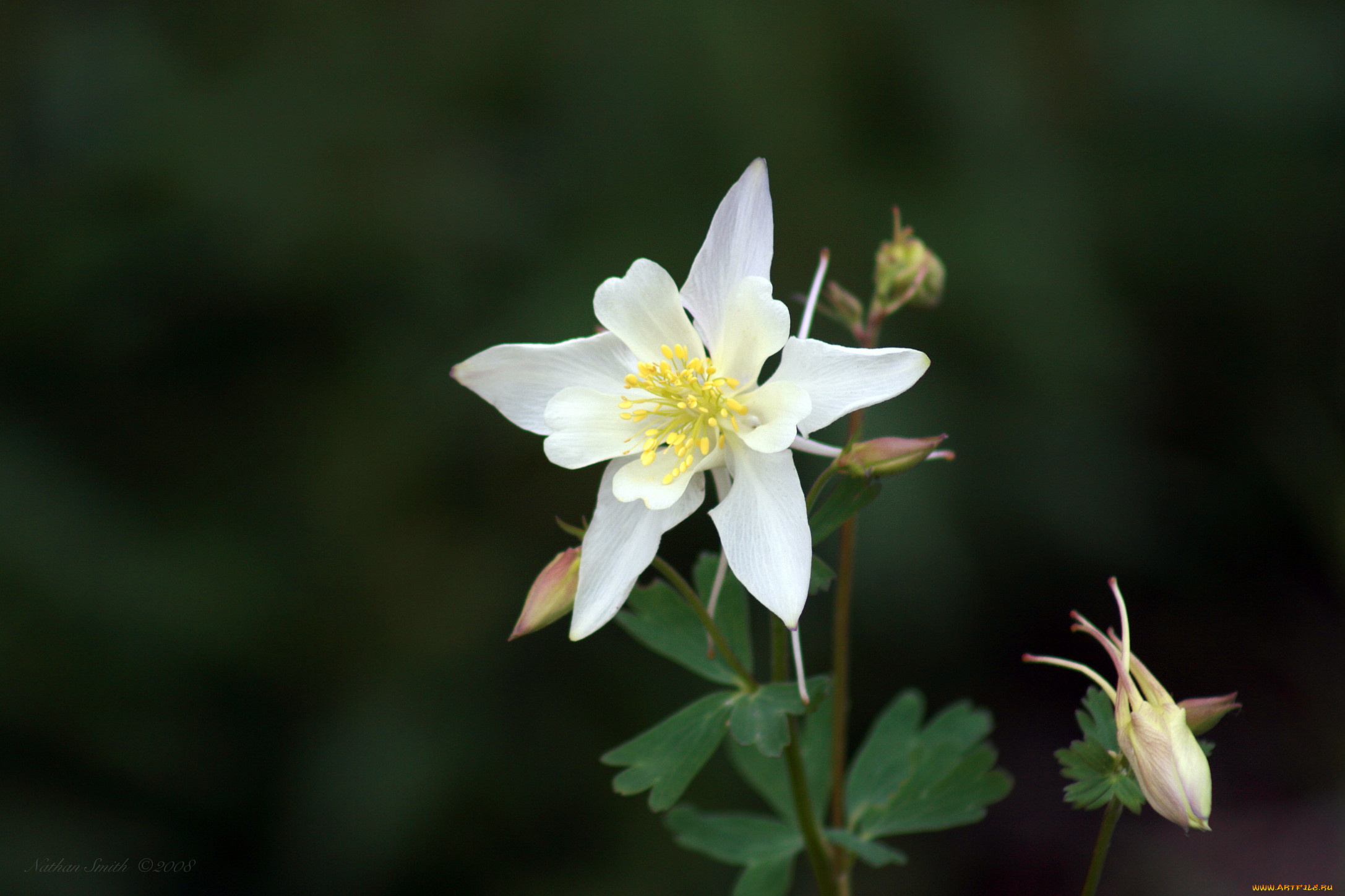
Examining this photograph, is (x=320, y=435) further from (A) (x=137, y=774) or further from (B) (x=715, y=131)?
(B) (x=715, y=131)

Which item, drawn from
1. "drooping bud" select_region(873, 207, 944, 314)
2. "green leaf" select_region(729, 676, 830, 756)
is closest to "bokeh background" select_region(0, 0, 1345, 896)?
"drooping bud" select_region(873, 207, 944, 314)

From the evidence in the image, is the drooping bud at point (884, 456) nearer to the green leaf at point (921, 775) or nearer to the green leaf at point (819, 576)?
the green leaf at point (819, 576)

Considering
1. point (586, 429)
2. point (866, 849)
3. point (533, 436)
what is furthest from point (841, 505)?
point (533, 436)

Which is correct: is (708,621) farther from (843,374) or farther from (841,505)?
(843,374)

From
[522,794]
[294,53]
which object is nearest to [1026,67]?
[294,53]

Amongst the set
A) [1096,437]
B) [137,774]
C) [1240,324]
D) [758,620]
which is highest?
[1240,324]
